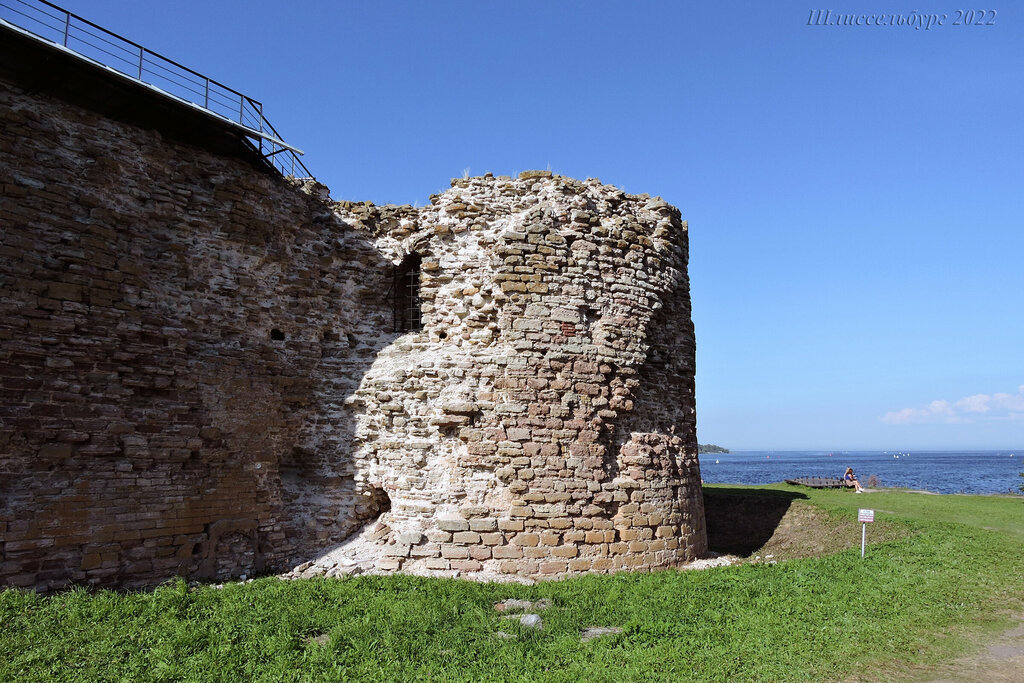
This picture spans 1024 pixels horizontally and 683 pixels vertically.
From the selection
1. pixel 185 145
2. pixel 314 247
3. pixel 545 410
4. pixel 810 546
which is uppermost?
pixel 185 145

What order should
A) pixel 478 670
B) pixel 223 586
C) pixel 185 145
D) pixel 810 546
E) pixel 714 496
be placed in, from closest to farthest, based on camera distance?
1. pixel 478 670
2. pixel 223 586
3. pixel 185 145
4. pixel 810 546
5. pixel 714 496

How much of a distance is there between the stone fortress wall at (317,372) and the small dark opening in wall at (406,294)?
0.07 meters

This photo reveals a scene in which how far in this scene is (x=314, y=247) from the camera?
36.1 feet

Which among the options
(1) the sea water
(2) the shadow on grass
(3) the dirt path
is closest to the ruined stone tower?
(2) the shadow on grass

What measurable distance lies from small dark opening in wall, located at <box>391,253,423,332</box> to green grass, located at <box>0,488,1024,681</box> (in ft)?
14.5

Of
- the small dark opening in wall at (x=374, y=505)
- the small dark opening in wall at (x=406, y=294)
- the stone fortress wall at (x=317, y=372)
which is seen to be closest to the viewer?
the stone fortress wall at (x=317, y=372)

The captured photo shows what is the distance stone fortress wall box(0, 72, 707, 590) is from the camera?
7879 mm

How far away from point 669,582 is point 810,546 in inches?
217

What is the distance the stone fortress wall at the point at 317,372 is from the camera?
7.88 m

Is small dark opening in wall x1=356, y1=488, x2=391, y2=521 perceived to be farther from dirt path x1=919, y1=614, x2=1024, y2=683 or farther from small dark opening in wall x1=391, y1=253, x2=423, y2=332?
dirt path x1=919, y1=614, x2=1024, y2=683

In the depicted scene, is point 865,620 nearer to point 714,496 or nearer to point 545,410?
point 545,410

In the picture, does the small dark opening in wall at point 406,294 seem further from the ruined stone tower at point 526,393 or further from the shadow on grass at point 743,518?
the shadow on grass at point 743,518

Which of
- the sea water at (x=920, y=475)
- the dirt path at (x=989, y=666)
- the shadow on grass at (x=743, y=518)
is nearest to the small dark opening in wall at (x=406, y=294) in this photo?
the shadow on grass at (x=743, y=518)

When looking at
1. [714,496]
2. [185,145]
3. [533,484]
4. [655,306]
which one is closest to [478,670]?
[533,484]
